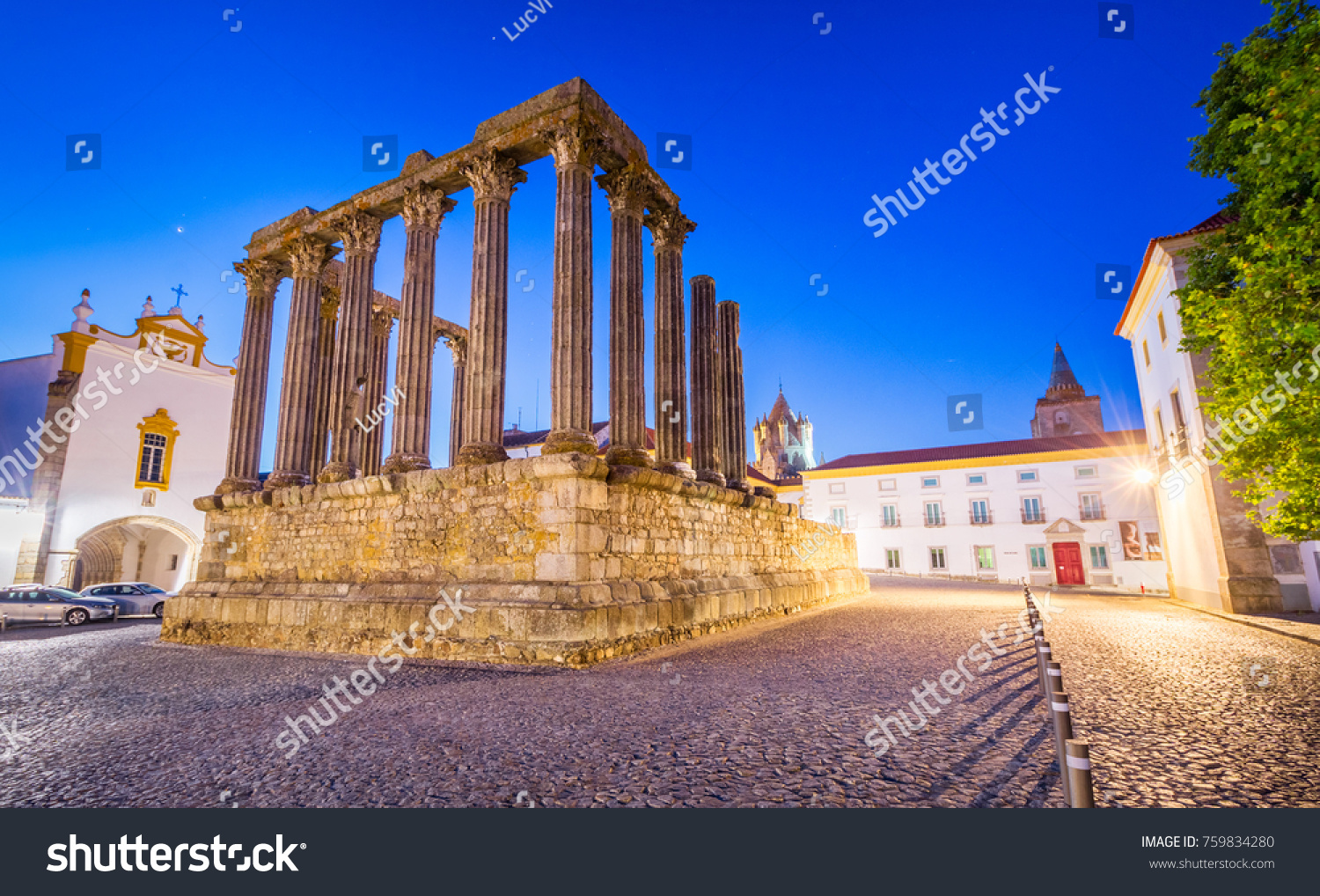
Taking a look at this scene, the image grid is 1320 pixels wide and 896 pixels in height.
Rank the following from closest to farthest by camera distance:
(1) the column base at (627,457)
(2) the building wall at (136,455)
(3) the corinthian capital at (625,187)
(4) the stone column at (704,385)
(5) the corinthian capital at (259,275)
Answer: (1) the column base at (627,457) → (3) the corinthian capital at (625,187) → (4) the stone column at (704,385) → (5) the corinthian capital at (259,275) → (2) the building wall at (136,455)

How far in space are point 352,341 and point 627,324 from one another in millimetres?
5912

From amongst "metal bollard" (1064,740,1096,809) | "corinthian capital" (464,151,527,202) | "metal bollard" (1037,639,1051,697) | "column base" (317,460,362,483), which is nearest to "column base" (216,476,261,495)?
"column base" (317,460,362,483)

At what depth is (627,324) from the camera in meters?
10.5

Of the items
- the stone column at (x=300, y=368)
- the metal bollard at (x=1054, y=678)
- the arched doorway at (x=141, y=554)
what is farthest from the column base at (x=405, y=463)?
the arched doorway at (x=141, y=554)

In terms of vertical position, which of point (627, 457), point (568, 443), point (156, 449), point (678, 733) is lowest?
point (678, 733)

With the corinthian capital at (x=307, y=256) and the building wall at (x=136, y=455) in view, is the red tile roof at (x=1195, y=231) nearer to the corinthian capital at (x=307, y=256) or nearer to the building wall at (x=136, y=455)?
the corinthian capital at (x=307, y=256)

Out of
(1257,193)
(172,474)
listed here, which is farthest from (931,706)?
(172,474)

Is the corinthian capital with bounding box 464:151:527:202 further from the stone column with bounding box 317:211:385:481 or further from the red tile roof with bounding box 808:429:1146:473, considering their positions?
the red tile roof with bounding box 808:429:1146:473

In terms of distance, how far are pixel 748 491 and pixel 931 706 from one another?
8495 mm

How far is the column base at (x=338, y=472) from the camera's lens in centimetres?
1170

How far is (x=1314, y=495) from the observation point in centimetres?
760

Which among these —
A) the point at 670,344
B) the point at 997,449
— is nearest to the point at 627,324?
the point at 670,344

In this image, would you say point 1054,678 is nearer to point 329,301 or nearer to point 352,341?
point 352,341

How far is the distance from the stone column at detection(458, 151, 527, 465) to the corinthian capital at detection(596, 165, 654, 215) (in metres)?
1.53
